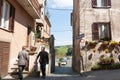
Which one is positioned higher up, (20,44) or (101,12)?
(101,12)

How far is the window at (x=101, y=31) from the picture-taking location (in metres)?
18.5

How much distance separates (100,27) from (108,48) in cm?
208

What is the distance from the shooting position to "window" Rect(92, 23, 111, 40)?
18.5m

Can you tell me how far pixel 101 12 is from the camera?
752 inches

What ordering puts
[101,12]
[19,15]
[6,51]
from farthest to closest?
1. [101,12]
2. [19,15]
3. [6,51]

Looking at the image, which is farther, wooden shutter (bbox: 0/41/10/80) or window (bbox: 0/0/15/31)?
window (bbox: 0/0/15/31)

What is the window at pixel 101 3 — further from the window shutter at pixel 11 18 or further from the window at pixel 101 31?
the window shutter at pixel 11 18

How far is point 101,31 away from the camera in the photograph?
62.0 ft

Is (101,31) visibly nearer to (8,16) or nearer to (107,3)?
(107,3)

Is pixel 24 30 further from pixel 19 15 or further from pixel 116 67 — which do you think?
pixel 116 67

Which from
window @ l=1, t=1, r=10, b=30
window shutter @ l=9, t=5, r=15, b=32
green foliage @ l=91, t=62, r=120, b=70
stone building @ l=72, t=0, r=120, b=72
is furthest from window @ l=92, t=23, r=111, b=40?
window @ l=1, t=1, r=10, b=30

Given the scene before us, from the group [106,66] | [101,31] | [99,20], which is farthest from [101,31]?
[106,66]

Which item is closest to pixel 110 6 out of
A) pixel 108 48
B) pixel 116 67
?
pixel 108 48

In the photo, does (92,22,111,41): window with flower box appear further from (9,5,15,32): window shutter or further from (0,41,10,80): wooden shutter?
(0,41,10,80): wooden shutter
